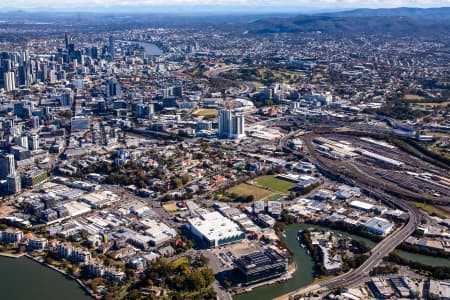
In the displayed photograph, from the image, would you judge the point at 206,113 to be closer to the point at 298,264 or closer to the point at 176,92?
the point at 176,92

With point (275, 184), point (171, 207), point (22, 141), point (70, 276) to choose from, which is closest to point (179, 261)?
point (70, 276)

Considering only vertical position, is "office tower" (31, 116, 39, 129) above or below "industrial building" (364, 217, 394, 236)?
above

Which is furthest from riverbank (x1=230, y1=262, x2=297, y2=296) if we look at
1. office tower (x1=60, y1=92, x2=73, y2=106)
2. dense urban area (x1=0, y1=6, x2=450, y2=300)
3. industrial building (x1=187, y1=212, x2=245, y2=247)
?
office tower (x1=60, y1=92, x2=73, y2=106)

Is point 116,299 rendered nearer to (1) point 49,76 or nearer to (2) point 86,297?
(2) point 86,297

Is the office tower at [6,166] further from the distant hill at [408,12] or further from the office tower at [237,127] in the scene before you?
the distant hill at [408,12]

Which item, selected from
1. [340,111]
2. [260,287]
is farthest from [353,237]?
[340,111]

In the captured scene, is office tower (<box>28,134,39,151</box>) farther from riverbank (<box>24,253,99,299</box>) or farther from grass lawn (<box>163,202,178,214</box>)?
riverbank (<box>24,253,99,299</box>)
